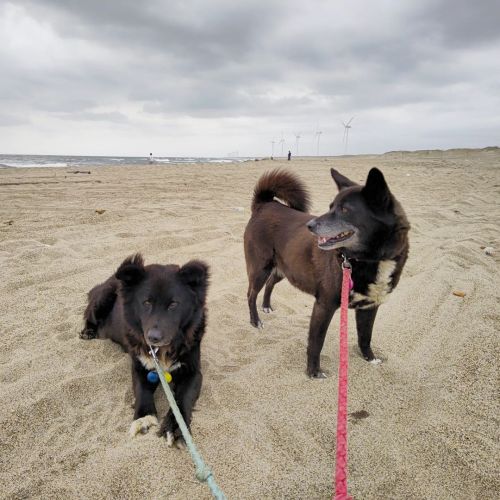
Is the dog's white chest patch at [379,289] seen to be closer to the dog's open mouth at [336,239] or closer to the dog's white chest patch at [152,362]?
the dog's open mouth at [336,239]

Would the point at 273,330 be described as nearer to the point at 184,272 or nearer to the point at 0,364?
the point at 184,272

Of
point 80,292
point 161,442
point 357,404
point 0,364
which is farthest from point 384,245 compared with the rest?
point 80,292

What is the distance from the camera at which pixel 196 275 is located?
8.36ft

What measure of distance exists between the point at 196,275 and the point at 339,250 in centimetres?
106

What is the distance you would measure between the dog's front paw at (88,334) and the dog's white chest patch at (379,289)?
235 centimetres

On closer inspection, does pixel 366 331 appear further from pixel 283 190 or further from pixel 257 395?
pixel 283 190

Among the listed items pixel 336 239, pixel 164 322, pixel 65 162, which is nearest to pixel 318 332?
pixel 336 239

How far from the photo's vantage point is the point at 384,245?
8.28 ft

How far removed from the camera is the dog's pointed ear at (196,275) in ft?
8.27

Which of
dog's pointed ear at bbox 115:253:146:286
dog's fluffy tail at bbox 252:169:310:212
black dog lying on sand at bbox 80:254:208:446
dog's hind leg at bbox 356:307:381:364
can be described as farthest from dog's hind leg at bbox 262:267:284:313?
dog's pointed ear at bbox 115:253:146:286

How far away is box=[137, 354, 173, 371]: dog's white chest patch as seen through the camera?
252 centimetres

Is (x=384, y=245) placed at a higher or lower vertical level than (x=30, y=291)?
higher

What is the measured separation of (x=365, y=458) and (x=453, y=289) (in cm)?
312

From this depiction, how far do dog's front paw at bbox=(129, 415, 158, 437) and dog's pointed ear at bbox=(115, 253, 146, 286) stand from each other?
35.0 inches
